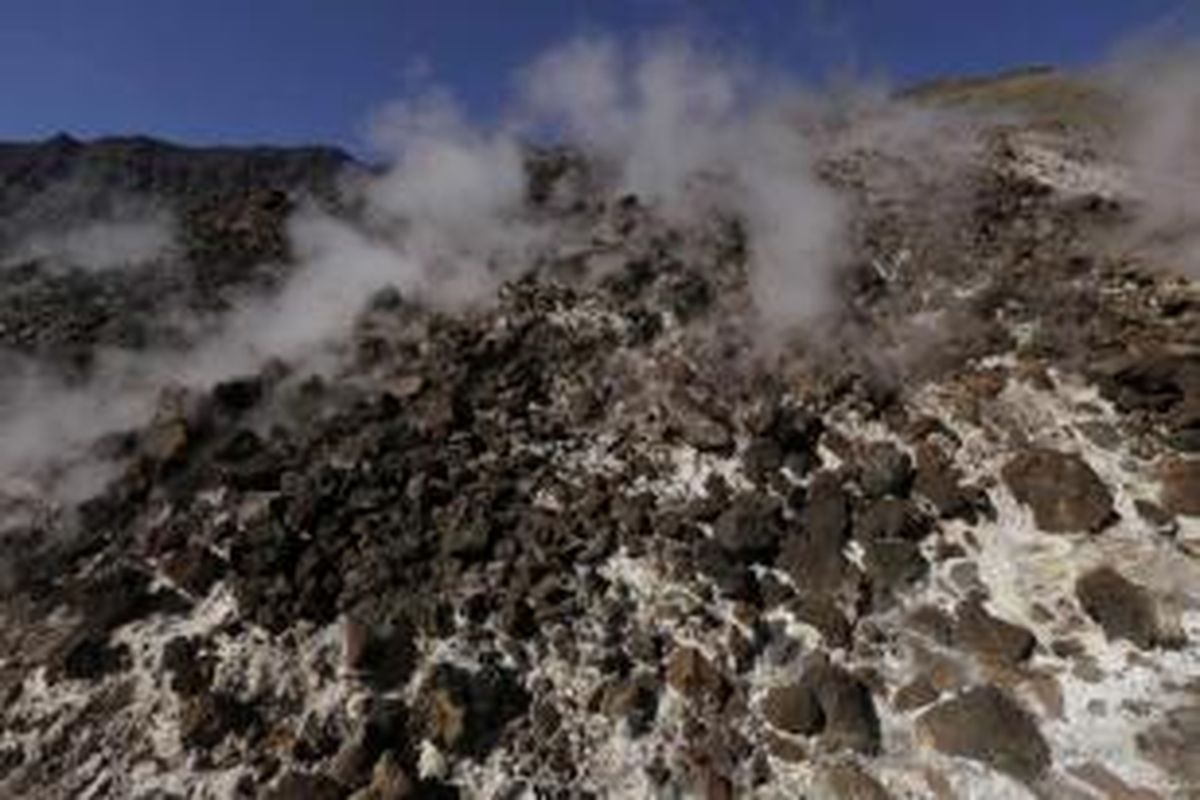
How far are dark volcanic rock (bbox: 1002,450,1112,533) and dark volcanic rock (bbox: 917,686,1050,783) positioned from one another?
6.00 feet

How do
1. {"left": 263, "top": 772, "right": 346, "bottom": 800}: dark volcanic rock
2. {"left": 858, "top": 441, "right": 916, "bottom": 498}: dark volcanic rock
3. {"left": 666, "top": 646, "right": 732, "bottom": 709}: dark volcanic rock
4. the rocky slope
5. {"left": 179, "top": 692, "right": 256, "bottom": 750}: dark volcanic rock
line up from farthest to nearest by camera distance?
{"left": 858, "top": 441, "right": 916, "bottom": 498}: dark volcanic rock
{"left": 666, "top": 646, "right": 732, "bottom": 709}: dark volcanic rock
{"left": 179, "top": 692, "right": 256, "bottom": 750}: dark volcanic rock
the rocky slope
{"left": 263, "top": 772, "right": 346, "bottom": 800}: dark volcanic rock

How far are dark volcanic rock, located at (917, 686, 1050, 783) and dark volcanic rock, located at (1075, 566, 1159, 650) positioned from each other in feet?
3.35

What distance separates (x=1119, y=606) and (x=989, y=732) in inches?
59.1

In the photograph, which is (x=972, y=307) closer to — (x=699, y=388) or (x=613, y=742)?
(x=699, y=388)

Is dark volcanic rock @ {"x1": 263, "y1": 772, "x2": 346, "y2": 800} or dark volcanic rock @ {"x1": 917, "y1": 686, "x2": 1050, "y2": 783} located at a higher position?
dark volcanic rock @ {"x1": 917, "y1": 686, "x2": 1050, "y2": 783}

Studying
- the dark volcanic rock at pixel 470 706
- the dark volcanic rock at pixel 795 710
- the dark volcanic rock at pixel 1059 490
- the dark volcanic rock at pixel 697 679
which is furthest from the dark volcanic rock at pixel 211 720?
the dark volcanic rock at pixel 1059 490

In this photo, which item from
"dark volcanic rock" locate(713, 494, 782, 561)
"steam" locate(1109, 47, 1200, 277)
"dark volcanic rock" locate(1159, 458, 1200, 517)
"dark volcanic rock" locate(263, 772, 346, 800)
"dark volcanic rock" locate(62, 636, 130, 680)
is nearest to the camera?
"dark volcanic rock" locate(263, 772, 346, 800)

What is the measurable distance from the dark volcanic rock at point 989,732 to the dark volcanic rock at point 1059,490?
6.00 ft

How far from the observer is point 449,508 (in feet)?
34.1

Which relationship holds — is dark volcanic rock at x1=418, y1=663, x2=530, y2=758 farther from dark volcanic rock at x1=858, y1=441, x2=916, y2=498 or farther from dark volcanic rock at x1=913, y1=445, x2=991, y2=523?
dark volcanic rock at x1=913, y1=445, x2=991, y2=523

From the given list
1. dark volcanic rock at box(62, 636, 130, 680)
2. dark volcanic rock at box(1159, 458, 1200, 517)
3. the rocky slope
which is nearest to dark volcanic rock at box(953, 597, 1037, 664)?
the rocky slope

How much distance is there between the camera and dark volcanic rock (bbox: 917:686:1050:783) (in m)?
8.04

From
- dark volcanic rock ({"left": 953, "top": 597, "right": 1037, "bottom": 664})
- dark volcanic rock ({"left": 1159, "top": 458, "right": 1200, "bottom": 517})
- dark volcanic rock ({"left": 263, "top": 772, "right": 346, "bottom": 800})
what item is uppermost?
dark volcanic rock ({"left": 1159, "top": 458, "right": 1200, "bottom": 517})

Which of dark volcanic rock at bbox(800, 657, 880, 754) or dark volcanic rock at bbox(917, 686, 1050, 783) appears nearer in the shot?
dark volcanic rock at bbox(917, 686, 1050, 783)
